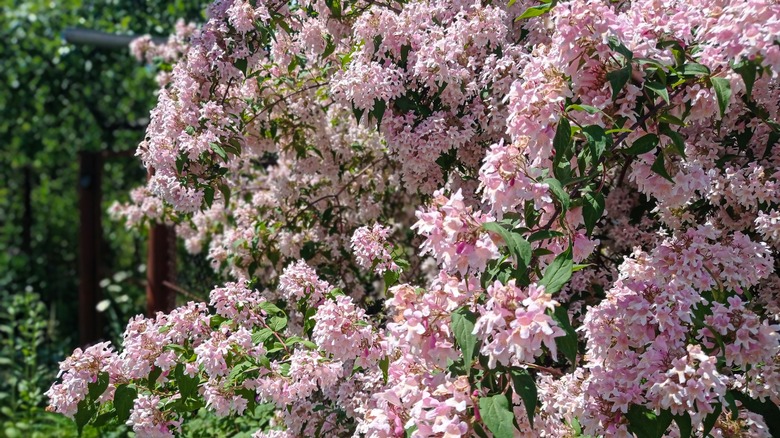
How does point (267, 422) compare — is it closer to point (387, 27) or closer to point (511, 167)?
point (387, 27)

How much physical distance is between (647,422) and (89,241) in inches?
190

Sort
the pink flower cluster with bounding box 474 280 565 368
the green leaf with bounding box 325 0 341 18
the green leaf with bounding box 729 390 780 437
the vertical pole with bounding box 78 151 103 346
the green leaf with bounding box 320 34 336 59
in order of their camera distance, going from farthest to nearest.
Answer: the vertical pole with bounding box 78 151 103 346
the green leaf with bounding box 320 34 336 59
the green leaf with bounding box 325 0 341 18
the green leaf with bounding box 729 390 780 437
the pink flower cluster with bounding box 474 280 565 368

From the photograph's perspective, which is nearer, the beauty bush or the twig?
the beauty bush

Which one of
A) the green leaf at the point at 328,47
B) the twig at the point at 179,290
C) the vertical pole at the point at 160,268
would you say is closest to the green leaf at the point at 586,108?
the green leaf at the point at 328,47

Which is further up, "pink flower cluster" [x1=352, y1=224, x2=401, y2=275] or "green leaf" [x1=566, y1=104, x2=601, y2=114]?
"green leaf" [x1=566, y1=104, x2=601, y2=114]

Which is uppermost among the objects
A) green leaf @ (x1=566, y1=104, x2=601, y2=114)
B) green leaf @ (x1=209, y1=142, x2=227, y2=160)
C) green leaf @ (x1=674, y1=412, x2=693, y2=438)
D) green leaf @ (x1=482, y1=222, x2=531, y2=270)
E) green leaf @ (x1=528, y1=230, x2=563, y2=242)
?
green leaf @ (x1=209, y1=142, x2=227, y2=160)

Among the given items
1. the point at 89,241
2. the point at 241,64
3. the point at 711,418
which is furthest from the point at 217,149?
the point at 89,241

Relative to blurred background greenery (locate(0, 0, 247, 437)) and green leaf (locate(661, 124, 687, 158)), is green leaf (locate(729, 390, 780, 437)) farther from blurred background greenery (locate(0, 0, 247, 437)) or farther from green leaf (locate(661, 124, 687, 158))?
blurred background greenery (locate(0, 0, 247, 437))

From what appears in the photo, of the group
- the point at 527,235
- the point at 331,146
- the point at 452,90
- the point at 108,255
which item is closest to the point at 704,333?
the point at 527,235

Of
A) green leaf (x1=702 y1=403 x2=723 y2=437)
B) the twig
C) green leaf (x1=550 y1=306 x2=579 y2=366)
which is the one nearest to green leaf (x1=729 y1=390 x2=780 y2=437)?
green leaf (x1=702 y1=403 x2=723 y2=437)

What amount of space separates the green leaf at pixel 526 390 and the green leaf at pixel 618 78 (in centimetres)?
59

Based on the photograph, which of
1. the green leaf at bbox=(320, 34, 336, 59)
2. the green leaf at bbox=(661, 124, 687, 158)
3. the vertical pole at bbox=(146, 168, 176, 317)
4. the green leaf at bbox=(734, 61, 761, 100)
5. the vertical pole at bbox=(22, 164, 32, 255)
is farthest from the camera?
the vertical pole at bbox=(22, 164, 32, 255)

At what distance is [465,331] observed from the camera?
1.42 m

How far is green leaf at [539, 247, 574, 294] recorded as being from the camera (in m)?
1.45
